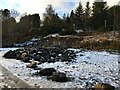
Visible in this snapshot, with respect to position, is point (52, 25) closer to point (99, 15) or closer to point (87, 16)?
point (87, 16)

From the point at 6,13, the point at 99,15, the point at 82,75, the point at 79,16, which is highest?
the point at 6,13

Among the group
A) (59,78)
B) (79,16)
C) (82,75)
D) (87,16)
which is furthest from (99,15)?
(59,78)

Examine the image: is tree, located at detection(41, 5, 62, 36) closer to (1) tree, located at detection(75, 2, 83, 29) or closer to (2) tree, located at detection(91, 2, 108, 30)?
(1) tree, located at detection(75, 2, 83, 29)

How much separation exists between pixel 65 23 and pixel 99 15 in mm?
9010

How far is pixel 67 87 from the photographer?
33.8ft

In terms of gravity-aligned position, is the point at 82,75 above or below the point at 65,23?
below

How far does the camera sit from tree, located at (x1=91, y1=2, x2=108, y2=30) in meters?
45.8

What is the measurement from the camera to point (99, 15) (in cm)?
4603

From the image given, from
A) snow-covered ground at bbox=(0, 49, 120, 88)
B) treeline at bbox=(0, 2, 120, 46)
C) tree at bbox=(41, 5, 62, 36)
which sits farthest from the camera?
tree at bbox=(41, 5, 62, 36)

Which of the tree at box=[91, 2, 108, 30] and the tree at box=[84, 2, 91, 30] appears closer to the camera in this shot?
the tree at box=[91, 2, 108, 30]

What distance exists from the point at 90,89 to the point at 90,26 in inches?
1498

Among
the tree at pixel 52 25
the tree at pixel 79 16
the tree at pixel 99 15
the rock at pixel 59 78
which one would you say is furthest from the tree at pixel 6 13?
the rock at pixel 59 78

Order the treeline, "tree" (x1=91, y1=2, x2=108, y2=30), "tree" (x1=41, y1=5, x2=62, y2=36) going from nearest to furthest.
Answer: the treeline < "tree" (x1=91, y1=2, x2=108, y2=30) < "tree" (x1=41, y1=5, x2=62, y2=36)

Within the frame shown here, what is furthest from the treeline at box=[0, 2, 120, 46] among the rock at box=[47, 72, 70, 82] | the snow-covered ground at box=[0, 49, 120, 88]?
the rock at box=[47, 72, 70, 82]
